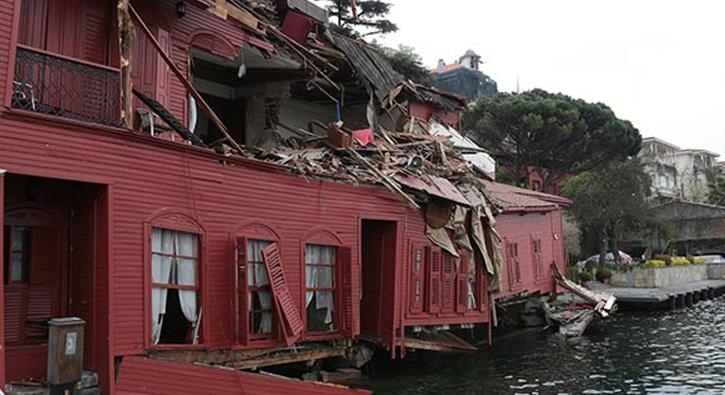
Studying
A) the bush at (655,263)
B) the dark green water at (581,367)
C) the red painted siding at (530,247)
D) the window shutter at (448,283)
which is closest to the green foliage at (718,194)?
the bush at (655,263)

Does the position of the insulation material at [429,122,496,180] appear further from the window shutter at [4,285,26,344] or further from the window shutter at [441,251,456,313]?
the window shutter at [4,285,26,344]

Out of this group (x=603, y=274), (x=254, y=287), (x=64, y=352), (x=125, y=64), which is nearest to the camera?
(x=64, y=352)

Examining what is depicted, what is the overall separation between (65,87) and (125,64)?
104 cm

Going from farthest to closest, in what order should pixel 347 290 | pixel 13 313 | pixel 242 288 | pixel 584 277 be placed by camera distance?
pixel 584 277
pixel 347 290
pixel 242 288
pixel 13 313

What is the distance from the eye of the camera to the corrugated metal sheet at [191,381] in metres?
9.35

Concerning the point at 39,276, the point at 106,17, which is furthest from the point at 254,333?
the point at 106,17

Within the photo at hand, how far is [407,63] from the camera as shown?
4003cm

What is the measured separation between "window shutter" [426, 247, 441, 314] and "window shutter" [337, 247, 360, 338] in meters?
3.50

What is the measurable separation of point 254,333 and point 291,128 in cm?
1134

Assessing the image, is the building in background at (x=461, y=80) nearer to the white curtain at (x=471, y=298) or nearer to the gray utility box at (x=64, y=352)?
the white curtain at (x=471, y=298)

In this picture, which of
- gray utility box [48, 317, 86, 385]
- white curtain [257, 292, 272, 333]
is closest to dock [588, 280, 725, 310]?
white curtain [257, 292, 272, 333]

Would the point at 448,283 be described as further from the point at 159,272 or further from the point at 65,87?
the point at 65,87

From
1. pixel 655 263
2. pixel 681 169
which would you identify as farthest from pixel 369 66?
pixel 681 169

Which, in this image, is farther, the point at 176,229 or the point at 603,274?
the point at 603,274
